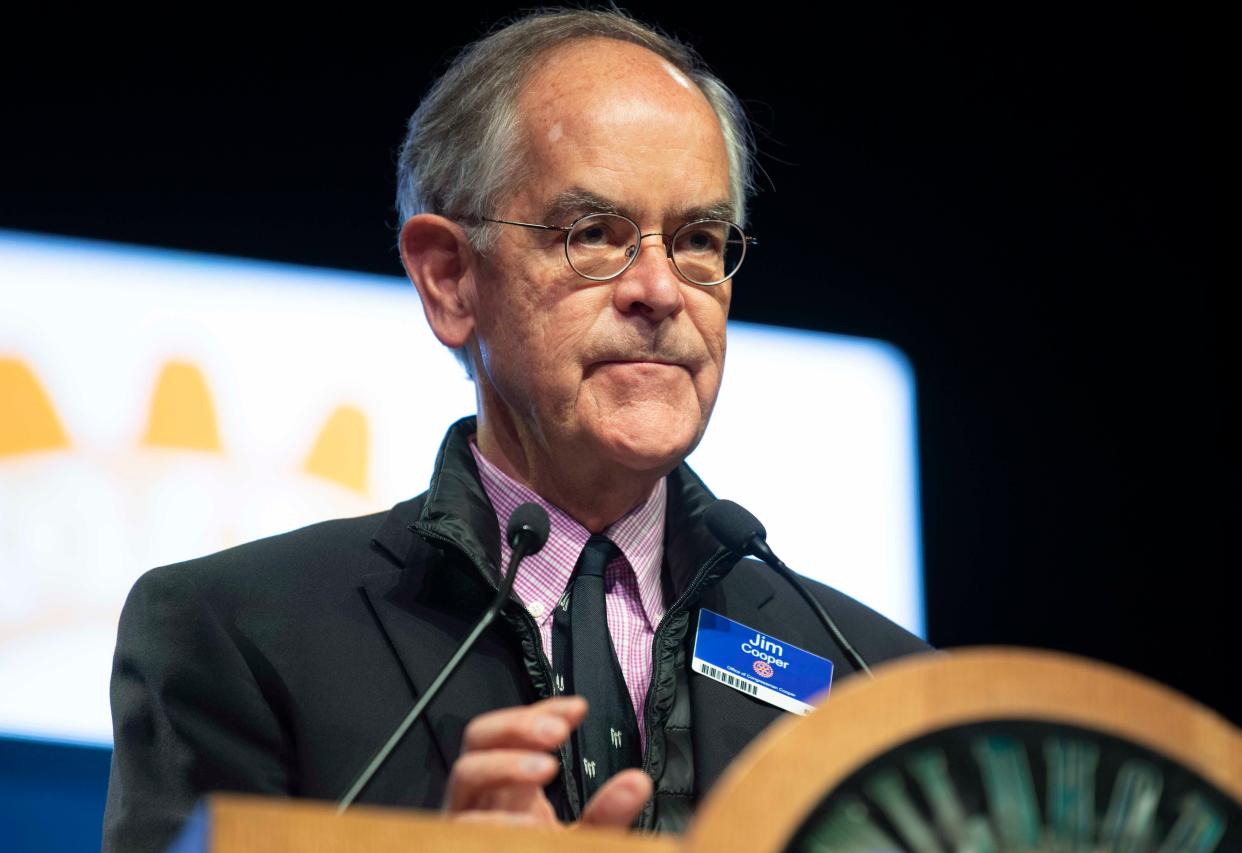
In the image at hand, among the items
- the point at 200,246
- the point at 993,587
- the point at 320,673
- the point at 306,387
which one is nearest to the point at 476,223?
the point at 320,673

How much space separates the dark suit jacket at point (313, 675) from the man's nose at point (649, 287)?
0.32 meters

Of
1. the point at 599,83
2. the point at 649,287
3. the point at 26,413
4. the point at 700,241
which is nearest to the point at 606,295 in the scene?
the point at 649,287

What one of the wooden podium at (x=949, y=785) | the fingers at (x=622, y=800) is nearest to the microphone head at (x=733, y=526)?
the fingers at (x=622, y=800)

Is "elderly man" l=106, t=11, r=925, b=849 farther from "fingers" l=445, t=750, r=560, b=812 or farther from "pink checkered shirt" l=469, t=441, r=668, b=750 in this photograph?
"fingers" l=445, t=750, r=560, b=812

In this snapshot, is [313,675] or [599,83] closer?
[313,675]

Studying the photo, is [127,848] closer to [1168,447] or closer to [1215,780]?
[1215,780]

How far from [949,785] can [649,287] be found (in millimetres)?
1128

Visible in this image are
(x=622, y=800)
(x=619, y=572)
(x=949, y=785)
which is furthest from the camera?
(x=619, y=572)

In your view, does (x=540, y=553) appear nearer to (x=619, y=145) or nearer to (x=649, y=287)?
(x=649, y=287)

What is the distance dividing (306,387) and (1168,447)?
7.03 feet

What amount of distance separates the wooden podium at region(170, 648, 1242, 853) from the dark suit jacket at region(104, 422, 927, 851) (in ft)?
2.67

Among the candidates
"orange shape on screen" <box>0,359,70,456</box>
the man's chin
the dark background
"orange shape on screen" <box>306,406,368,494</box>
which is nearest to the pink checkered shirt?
the man's chin

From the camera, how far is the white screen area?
107 inches

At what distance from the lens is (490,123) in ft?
7.21
